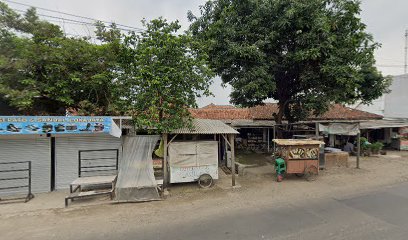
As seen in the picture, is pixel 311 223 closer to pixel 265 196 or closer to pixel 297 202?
pixel 297 202

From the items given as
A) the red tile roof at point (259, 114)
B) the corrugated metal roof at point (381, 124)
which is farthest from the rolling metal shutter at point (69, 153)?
the corrugated metal roof at point (381, 124)

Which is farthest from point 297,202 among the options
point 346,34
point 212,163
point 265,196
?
point 346,34

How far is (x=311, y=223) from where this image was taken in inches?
234

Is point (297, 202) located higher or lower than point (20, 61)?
lower

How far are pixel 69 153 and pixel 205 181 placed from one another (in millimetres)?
6144

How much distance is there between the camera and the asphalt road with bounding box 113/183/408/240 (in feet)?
17.6

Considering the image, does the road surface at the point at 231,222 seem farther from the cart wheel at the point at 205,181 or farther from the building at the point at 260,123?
the building at the point at 260,123

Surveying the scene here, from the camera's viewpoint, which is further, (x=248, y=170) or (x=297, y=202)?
(x=248, y=170)

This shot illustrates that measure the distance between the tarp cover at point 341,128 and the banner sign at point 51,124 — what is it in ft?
38.3

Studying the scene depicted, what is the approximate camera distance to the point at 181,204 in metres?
7.71

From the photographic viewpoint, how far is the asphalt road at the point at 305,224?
17.6ft

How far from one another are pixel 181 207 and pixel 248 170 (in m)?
6.29

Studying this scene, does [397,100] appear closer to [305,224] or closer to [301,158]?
[301,158]

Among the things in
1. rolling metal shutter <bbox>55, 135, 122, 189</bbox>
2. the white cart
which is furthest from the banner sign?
the white cart
